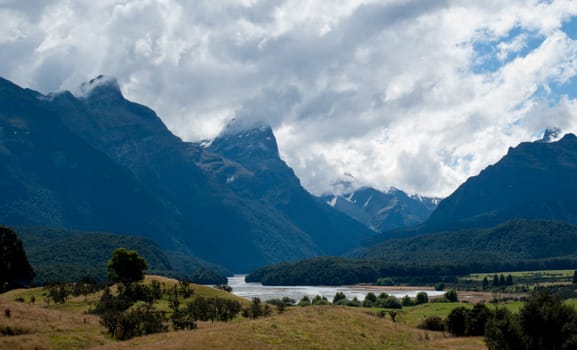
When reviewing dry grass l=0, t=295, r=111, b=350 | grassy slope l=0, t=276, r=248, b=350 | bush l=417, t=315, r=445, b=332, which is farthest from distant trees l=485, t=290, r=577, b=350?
dry grass l=0, t=295, r=111, b=350

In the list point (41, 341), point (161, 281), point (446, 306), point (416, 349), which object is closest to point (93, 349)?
point (41, 341)

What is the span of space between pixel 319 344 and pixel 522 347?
87.2 ft

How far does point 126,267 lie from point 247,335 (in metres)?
62.8

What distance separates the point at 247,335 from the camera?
7312cm

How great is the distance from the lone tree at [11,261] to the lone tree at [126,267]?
3518 cm

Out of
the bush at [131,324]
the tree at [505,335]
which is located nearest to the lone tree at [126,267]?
the bush at [131,324]

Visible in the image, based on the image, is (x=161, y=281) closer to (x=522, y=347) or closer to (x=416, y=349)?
(x=416, y=349)

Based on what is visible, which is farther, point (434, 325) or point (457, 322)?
point (434, 325)

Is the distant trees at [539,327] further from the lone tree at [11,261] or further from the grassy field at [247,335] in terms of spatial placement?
the lone tree at [11,261]

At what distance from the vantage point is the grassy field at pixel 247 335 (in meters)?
67.9

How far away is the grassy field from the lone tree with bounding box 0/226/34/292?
56.4 m

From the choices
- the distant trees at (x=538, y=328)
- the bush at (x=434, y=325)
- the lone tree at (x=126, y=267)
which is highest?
the lone tree at (x=126, y=267)

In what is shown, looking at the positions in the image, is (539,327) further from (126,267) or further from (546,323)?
(126,267)

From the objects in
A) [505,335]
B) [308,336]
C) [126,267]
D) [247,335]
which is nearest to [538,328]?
[505,335]
